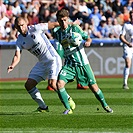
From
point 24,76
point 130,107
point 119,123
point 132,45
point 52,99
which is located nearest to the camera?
point 119,123

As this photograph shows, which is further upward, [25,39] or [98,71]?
[25,39]

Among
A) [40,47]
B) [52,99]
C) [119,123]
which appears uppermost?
[40,47]

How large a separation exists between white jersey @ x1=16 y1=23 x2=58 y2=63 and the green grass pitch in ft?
3.81

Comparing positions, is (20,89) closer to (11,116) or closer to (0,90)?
(0,90)

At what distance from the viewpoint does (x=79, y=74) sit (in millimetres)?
13016

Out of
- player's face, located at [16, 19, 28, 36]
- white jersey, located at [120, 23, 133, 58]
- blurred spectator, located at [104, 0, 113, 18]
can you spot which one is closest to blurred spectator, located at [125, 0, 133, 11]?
blurred spectator, located at [104, 0, 113, 18]

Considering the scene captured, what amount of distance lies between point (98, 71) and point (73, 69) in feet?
47.5

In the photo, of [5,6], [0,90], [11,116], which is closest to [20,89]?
[0,90]

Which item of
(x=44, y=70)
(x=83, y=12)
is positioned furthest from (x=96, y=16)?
(x=44, y=70)

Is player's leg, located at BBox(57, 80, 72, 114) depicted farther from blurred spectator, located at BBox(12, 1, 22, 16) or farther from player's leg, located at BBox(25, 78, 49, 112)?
blurred spectator, located at BBox(12, 1, 22, 16)

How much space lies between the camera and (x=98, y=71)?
27.5 meters

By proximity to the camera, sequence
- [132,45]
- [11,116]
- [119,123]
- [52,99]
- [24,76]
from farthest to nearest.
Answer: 1. [24,76]
2. [132,45]
3. [52,99]
4. [11,116]
5. [119,123]

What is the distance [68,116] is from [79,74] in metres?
1.00

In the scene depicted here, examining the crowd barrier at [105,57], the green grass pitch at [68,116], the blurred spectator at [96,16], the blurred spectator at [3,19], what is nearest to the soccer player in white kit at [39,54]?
the green grass pitch at [68,116]
